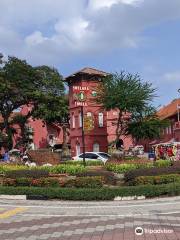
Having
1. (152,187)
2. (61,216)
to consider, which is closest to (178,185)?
(152,187)

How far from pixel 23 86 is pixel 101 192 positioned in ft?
152

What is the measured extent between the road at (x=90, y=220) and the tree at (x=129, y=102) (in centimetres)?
4016

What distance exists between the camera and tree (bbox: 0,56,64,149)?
2574 inches

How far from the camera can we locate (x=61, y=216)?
16.6m

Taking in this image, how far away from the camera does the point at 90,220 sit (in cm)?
1519

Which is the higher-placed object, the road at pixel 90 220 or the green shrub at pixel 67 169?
the green shrub at pixel 67 169

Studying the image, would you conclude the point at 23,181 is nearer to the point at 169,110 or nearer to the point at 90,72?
the point at 90,72

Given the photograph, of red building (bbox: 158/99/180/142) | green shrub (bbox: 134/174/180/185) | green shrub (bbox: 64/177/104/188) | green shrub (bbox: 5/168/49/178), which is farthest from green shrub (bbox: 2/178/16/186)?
red building (bbox: 158/99/180/142)

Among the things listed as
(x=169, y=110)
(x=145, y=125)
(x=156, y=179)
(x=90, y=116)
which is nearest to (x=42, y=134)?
(x=169, y=110)

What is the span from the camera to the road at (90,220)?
12078 millimetres

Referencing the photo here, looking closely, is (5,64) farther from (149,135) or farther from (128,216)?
(128,216)

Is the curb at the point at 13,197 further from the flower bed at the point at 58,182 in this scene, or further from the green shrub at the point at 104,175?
the green shrub at the point at 104,175

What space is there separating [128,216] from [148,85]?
153 feet

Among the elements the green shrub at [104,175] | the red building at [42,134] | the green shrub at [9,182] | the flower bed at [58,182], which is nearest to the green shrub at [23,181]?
the flower bed at [58,182]
